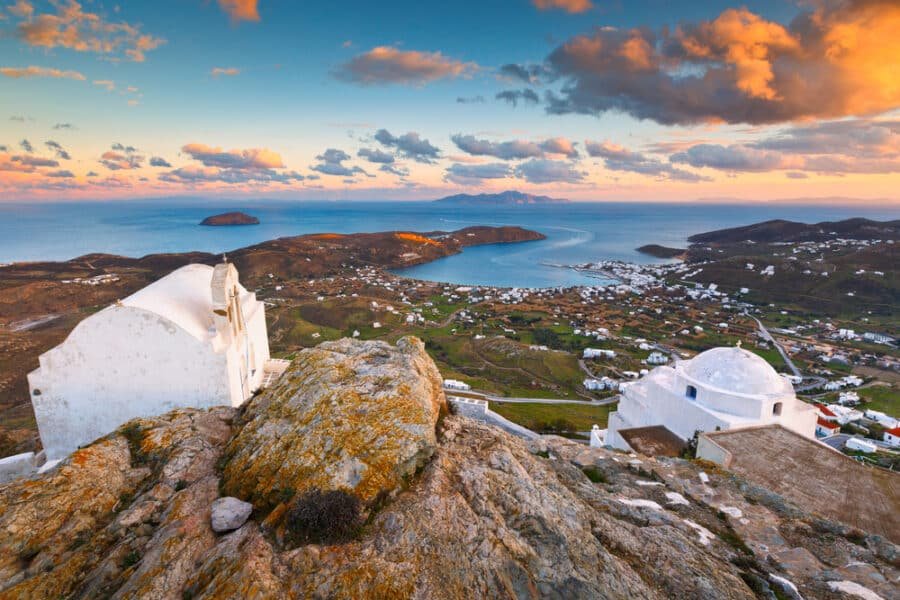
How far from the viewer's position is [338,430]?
8.45 metres

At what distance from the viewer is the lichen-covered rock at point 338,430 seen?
25.2ft

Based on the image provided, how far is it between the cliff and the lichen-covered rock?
0.04m

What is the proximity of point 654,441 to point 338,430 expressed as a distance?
2210 cm

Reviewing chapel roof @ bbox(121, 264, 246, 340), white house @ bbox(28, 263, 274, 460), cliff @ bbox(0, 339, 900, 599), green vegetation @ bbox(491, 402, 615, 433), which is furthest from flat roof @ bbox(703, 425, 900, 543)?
chapel roof @ bbox(121, 264, 246, 340)

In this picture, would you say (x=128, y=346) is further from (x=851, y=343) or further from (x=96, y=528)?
(x=851, y=343)

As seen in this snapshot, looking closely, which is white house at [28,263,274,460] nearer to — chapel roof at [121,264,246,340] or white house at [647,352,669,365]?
chapel roof at [121,264,246,340]

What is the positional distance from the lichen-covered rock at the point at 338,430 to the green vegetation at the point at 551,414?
26133 millimetres

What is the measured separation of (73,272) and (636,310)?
143075mm

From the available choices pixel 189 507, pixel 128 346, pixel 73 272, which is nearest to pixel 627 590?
pixel 189 507

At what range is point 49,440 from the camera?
583 inches

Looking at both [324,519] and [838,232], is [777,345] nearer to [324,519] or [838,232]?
[324,519]

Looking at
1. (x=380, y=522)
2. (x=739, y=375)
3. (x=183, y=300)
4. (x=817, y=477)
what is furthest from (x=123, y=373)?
(x=739, y=375)

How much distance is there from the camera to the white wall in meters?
14.5

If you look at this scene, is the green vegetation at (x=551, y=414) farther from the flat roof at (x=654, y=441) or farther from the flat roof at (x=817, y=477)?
the flat roof at (x=817, y=477)
